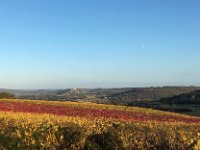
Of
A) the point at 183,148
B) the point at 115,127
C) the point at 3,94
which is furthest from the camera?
the point at 3,94

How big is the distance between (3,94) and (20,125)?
70235 millimetres

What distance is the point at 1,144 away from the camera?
14266 millimetres

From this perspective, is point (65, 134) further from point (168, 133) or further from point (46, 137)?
point (168, 133)

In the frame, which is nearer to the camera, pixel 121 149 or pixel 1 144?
pixel 121 149

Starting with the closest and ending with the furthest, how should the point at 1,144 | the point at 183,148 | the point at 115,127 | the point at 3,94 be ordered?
the point at 183,148 → the point at 115,127 → the point at 1,144 → the point at 3,94

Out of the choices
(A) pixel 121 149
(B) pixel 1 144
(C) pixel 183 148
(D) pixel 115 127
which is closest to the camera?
(C) pixel 183 148

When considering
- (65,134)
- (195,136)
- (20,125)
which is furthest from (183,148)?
(20,125)

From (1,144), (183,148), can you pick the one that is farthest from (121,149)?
(1,144)

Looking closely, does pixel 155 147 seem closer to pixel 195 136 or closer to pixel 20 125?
pixel 195 136

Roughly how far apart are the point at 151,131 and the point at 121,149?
98 cm

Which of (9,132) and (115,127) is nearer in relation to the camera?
(115,127)

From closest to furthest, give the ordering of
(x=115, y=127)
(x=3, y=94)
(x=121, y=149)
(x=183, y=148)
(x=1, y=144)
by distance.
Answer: (x=183, y=148) → (x=121, y=149) → (x=115, y=127) → (x=1, y=144) → (x=3, y=94)

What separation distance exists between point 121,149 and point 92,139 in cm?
121

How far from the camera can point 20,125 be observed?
15.0 metres
